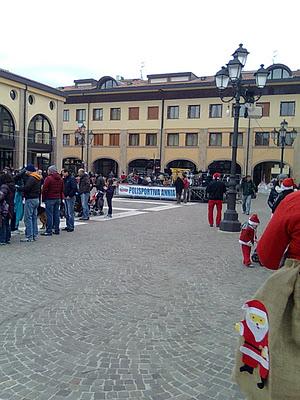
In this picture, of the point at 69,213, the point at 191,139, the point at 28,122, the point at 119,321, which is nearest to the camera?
the point at 119,321

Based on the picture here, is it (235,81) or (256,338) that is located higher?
(235,81)

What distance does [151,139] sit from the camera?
43.1m

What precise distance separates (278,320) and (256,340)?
0.20 meters

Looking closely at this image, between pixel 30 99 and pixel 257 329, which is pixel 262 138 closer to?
pixel 30 99

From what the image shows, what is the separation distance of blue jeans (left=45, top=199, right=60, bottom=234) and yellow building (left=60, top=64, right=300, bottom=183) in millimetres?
26922

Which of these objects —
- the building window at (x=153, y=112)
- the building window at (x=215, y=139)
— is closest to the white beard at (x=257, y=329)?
the building window at (x=215, y=139)

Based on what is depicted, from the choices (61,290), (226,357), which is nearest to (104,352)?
(226,357)

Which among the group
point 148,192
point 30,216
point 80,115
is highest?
point 80,115

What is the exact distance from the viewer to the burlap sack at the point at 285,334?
6.32 feet

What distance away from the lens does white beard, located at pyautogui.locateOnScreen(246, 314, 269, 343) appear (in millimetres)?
1995

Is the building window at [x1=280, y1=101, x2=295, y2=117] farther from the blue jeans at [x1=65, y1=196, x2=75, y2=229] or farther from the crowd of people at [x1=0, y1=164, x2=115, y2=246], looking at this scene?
the blue jeans at [x1=65, y1=196, x2=75, y2=229]

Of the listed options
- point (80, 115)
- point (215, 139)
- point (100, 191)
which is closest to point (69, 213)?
point (100, 191)

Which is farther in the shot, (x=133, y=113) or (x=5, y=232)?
(x=133, y=113)

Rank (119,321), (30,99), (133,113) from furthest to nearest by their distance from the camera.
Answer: (133,113)
(30,99)
(119,321)
